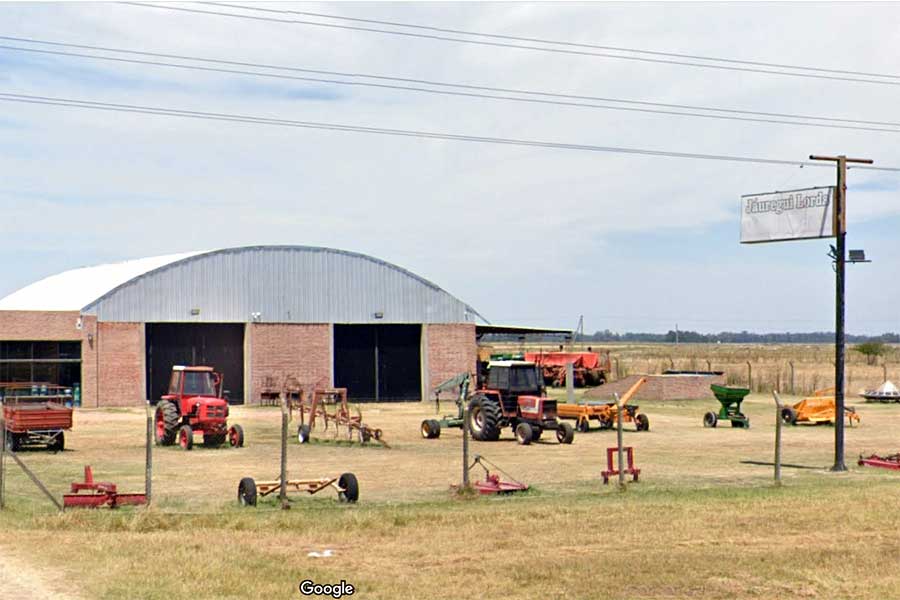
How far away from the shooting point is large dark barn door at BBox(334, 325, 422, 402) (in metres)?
60.1

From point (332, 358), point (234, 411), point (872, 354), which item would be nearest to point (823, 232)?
point (234, 411)

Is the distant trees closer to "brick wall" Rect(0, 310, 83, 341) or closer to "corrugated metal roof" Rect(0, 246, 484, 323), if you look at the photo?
"corrugated metal roof" Rect(0, 246, 484, 323)

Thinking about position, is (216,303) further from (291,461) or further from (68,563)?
(68,563)

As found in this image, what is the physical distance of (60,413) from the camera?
31.3m

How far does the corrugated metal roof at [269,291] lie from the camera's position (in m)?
55.2

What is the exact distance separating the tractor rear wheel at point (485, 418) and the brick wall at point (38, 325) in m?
24.3

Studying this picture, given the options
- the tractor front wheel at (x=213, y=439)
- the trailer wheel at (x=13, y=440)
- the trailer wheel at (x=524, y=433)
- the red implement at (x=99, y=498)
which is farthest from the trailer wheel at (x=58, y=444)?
the trailer wheel at (x=524, y=433)

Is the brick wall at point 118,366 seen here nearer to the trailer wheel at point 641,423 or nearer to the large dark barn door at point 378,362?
the large dark barn door at point 378,362

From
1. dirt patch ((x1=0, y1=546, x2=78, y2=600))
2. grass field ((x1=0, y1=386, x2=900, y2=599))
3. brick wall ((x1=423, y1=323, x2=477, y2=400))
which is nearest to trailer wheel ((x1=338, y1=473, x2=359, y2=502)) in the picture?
grass field ((x1=0, y1=386, x2=900, y2=599))

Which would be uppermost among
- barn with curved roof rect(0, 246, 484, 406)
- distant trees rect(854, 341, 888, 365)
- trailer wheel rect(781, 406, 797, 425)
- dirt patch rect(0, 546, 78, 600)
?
barn with curved roof rect(0, 246, 484, 406)

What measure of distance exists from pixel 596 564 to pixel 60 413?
811 inches

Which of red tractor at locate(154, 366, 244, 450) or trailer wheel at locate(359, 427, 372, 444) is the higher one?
red tractor at locate(154, 366, 244, 450)

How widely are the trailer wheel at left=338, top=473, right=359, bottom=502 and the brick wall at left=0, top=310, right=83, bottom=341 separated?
115 ft

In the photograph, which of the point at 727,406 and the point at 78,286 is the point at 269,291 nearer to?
the point at 78,286
